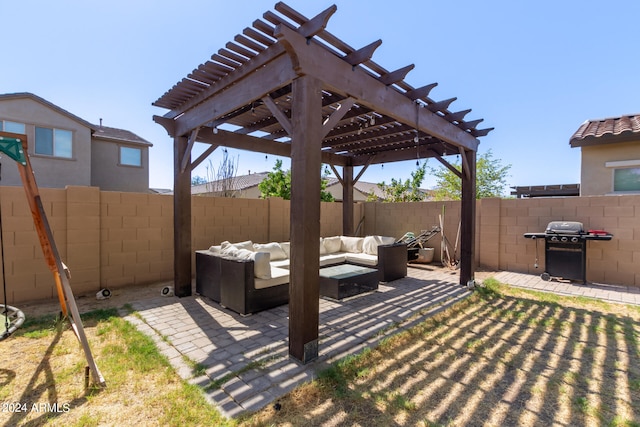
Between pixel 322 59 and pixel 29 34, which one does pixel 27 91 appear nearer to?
pixel 29 34

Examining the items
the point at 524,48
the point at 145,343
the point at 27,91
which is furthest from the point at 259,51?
the point at 27,91

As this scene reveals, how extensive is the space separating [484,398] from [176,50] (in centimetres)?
694

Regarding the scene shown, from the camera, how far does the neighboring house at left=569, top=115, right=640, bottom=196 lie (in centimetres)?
709

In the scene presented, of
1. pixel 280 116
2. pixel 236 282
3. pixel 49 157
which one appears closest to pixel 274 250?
pixel 236 282

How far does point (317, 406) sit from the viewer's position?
82.8 inches

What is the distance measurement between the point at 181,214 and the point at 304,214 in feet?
9.85

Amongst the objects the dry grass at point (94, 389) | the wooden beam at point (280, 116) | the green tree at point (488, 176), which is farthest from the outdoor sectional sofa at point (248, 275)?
the green tree at point (488, 176)

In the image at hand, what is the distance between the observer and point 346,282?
466 cm

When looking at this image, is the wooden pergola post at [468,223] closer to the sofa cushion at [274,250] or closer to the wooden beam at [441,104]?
the wooden beam at [441,104]

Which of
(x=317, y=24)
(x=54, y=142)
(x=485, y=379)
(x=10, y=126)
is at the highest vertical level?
(x=10, y=126)

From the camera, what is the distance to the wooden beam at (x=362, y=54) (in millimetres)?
2988

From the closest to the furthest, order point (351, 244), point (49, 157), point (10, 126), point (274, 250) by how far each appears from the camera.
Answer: point (274, 250)
point (351, 244)
point (10, 126)
point (49, 157)

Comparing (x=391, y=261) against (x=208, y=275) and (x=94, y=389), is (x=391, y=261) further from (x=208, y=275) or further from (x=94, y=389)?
(x=94, y=389)

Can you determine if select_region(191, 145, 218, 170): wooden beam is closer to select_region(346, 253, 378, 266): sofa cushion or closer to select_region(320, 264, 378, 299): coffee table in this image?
select_region(320, 264, 378, 299): coffee table
